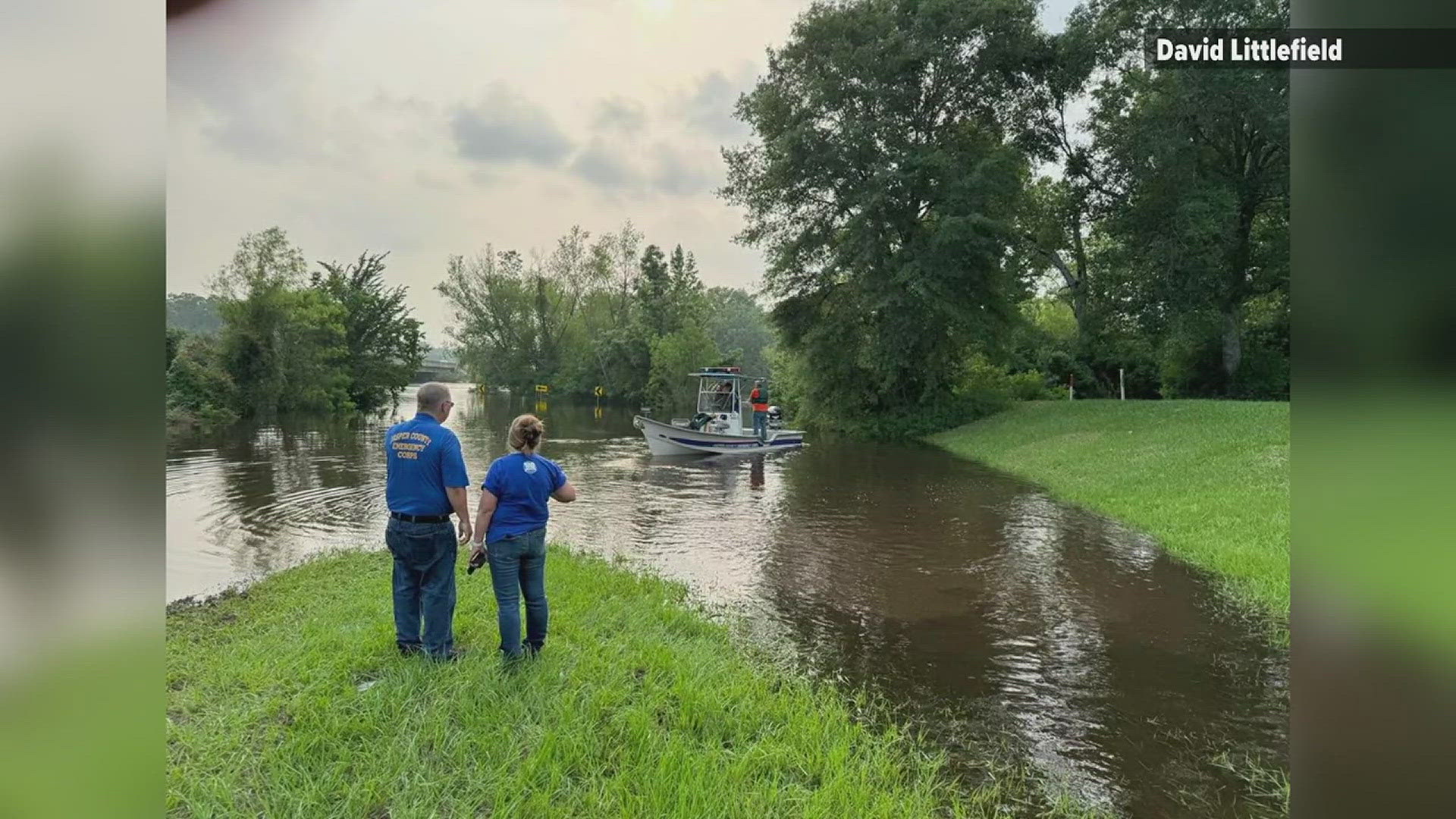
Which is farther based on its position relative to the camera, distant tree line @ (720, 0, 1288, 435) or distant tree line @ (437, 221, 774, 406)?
distant tree line @ (437, 221, 774, 406)

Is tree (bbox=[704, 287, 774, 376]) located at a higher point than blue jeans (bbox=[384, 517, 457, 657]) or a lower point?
higher

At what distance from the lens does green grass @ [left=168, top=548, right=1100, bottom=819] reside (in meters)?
2.79

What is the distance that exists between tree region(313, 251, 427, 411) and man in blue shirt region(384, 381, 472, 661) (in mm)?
32256

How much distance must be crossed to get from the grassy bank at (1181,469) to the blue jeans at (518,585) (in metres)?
5.74

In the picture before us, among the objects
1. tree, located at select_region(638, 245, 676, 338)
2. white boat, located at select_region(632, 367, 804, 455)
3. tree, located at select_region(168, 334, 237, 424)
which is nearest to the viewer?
white boat, located at select_region(632, 367, 804, 455)

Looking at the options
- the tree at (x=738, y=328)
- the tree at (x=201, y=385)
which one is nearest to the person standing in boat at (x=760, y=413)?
the tree at (x=201, y=385)

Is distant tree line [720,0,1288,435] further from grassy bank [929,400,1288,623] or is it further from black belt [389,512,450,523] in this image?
black belt [389,512,450,523]

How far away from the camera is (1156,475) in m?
11.7

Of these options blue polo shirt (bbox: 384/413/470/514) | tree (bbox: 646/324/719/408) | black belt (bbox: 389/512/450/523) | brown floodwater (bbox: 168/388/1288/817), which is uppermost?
tree (bbox: 646/324/719/408)

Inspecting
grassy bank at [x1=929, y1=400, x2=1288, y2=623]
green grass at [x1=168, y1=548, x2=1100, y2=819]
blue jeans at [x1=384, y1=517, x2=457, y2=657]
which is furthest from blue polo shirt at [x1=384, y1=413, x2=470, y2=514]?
grassy bank at [x1=929, y1=400, x2=1288, y2=623]

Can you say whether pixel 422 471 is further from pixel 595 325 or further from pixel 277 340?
pixel 595 325

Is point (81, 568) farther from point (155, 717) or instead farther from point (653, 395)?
point (653, 395)

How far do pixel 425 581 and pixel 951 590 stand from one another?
4798 millimetres

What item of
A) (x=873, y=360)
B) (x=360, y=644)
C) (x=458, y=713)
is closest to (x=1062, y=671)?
(x=458, y=713)
